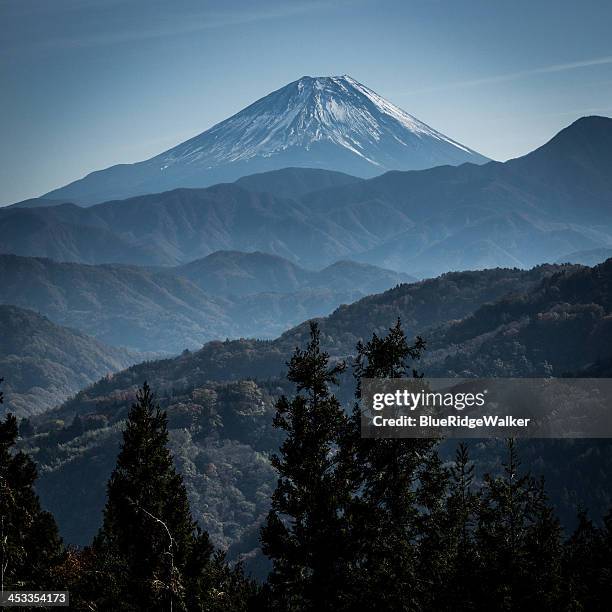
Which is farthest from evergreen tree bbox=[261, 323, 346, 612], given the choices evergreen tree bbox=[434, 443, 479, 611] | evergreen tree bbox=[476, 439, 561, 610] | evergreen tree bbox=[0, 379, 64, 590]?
evergreen tree bbox=[0, 379, 64, 590]

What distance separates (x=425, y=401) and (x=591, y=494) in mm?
163527

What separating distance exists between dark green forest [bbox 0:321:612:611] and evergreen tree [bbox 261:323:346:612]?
0.04m

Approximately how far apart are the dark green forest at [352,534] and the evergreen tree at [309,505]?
4 cm

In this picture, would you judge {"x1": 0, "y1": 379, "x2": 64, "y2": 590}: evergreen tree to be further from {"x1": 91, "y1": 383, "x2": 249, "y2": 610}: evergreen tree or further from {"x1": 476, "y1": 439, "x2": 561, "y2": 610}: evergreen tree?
{"x1": 476, "y1": 439, "x2": 561, "y2": 610}: evergreen tree

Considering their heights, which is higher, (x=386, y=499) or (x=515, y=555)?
(x=386, y=499)

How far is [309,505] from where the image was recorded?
76.2 ft

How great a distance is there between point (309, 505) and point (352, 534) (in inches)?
54.3

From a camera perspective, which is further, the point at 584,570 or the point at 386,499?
the point at 584,570

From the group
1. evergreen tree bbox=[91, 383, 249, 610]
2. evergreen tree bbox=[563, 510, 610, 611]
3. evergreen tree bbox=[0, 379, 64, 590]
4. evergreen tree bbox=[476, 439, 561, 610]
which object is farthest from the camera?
evergreen tree bbox=[91, 383, 249, 610]

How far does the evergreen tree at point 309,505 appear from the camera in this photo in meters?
23.2

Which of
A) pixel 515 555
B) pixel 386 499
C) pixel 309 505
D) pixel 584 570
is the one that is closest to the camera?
pixel 515 555

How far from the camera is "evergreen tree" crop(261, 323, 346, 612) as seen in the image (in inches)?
914

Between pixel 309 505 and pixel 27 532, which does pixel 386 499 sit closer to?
pixel 309 505

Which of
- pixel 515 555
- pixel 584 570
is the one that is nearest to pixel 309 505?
pixel 515 555
